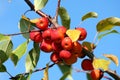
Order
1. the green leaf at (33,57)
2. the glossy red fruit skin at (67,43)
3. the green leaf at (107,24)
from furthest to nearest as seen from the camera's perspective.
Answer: the green leaf at (33,57)
the green leaf at (107,24)
the glossy red fruit skin at (67,43)

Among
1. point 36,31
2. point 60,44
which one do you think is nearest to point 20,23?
point 36,31

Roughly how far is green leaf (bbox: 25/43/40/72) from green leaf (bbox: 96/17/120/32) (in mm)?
352

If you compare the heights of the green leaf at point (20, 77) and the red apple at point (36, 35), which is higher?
the red apple at point (36, 35)

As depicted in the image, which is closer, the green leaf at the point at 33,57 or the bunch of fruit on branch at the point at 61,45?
the bunch of fruit on branch at the point at 61,45

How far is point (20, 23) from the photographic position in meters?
2.02

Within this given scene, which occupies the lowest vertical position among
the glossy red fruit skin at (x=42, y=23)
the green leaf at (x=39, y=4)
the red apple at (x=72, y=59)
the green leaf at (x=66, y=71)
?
the green leaf at (x=66, y=71)

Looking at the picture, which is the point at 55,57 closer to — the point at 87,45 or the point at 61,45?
the point at 61,45

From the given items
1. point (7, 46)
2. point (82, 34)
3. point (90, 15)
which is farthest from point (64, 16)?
point (7, 46)

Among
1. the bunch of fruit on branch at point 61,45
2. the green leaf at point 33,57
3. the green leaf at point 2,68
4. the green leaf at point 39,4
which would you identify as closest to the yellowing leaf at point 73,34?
the bunch of fruit on branch at point 61,45

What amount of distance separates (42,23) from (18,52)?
1.02 ft

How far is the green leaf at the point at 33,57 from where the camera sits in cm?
203

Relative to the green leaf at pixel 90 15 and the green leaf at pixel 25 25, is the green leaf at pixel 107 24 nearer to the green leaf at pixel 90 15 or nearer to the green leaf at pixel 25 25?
the green leaf at pixel 90 15

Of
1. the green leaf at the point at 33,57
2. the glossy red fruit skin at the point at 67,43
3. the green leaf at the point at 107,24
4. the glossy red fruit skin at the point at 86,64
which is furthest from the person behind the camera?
the green leaf at the point at 33,57

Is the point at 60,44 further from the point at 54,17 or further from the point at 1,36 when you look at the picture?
the point at 1,36
